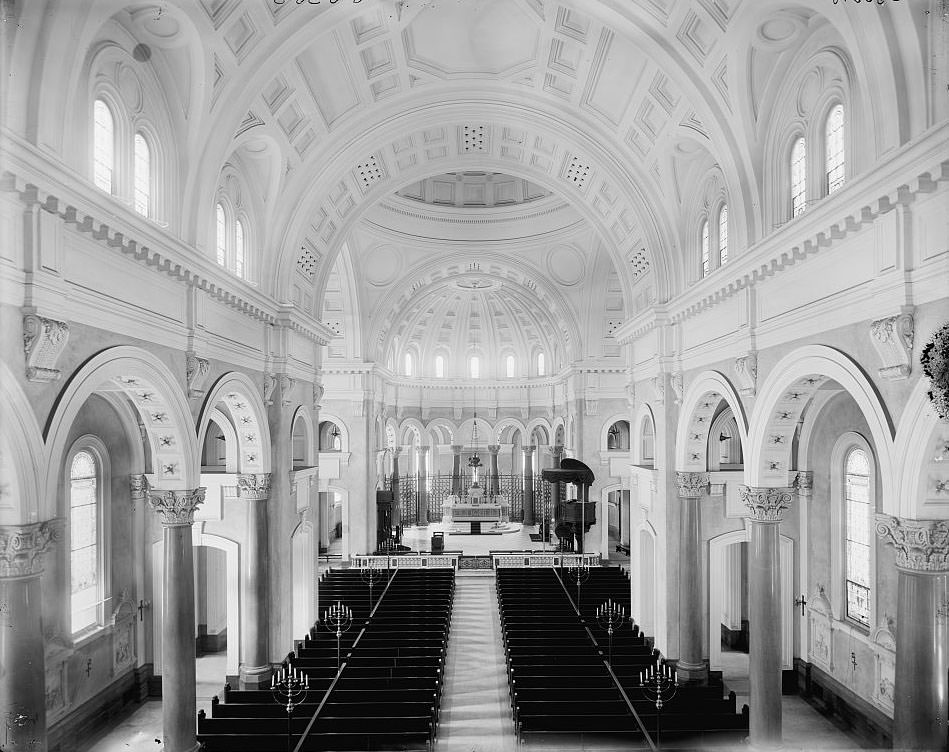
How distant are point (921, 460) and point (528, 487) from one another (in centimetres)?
3427

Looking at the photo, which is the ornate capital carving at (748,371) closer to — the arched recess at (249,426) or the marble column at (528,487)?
the arched recess at (249,426)

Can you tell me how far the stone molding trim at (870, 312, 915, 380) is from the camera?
7.59 meters

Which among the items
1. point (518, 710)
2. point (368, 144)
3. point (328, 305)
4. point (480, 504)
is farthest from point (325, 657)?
point (480, 504)

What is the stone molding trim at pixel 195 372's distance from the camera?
1168cm

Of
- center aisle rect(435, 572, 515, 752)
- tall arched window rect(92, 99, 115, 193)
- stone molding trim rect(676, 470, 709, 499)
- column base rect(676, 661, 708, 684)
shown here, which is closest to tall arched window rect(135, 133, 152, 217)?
tall arched window rect(92, 99, 115, 193)

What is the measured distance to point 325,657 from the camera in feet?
53.9

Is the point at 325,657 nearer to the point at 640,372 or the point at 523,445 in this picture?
the point at 640,372

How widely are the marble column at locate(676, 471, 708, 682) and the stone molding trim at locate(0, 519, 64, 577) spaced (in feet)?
43.4

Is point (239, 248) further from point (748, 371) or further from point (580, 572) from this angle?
point (580, 572)

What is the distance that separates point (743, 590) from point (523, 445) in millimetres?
22895

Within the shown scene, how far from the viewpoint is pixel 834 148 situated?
387 inches

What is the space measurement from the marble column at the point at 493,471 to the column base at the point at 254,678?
26741mm

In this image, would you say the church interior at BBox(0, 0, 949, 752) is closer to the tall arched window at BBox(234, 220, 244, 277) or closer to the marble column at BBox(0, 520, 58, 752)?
the marble column at BBox(0, 520, 58, 752)

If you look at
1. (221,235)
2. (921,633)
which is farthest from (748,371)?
(221,235)
